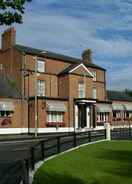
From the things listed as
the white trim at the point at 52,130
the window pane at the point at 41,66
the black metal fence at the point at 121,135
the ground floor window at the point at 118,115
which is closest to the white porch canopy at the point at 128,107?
the ground floor window at the point at 118,115

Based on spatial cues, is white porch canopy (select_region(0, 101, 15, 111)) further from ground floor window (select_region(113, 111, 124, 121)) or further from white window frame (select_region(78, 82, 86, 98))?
ground floor window (select_region(113, 111, 124, 121))

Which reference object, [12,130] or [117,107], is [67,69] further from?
[117,107]

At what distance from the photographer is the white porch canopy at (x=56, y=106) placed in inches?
2163

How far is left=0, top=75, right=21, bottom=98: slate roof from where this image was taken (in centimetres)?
5266

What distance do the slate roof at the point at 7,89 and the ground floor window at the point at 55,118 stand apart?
5.00 m

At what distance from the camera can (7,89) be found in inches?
2141

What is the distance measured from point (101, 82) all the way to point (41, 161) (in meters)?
52.0

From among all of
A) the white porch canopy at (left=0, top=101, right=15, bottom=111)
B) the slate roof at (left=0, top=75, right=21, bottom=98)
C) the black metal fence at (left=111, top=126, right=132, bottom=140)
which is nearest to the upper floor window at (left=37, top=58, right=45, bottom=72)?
the slate roof at (left=0, top=75, right=21, bottom=98)

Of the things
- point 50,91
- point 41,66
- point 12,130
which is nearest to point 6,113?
point 12,130

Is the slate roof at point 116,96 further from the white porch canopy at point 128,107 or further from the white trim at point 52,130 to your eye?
the white trim at point 52,130

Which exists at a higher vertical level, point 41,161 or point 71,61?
point 71,61

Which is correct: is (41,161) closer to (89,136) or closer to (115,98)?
(89,136)

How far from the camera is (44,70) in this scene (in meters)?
59.8

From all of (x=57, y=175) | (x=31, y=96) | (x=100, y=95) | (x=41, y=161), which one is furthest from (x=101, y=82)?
(x=57, y=175)
